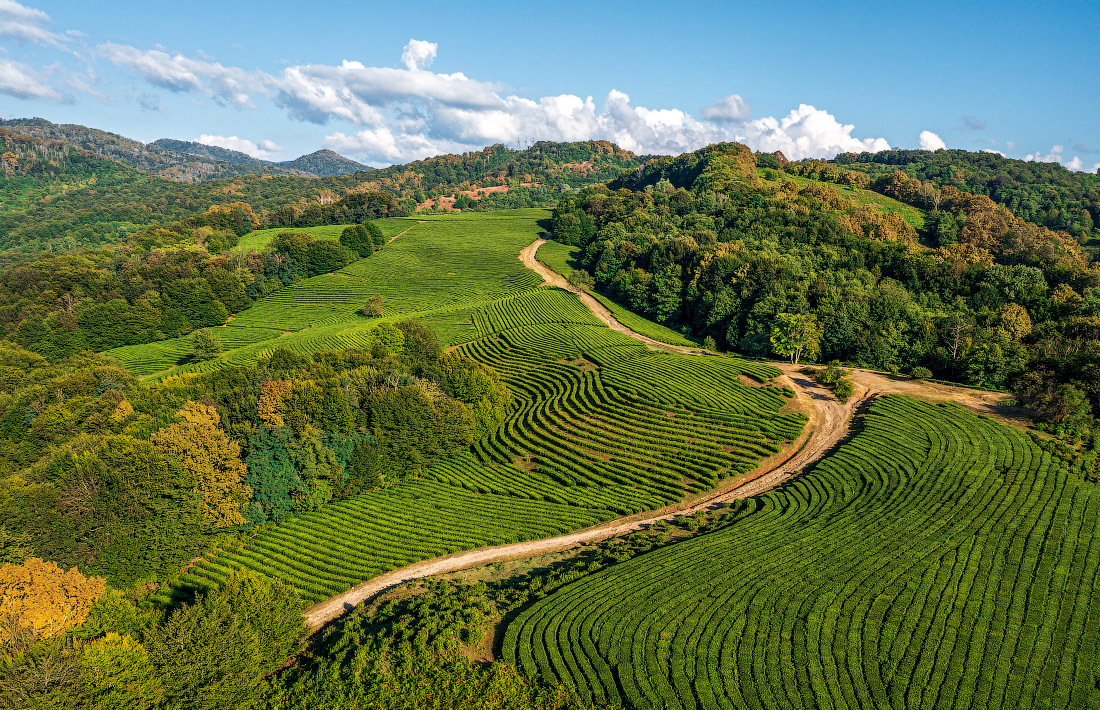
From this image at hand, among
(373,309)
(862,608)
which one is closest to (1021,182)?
(862,608)

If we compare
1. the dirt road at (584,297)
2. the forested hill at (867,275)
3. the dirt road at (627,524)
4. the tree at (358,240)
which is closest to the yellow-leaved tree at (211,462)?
the dirt road at (627,524)

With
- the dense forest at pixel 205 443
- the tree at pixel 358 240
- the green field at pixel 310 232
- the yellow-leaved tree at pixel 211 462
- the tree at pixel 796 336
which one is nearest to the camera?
the dense forest at pixel 205 443

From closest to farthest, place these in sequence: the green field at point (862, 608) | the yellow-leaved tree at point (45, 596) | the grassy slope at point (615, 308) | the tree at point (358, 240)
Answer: the green field at point (862, 608) → the yellow-leaved tree at point (45, 596) → the grassy slope at point (615, 308) → the tree at point (358, 240)

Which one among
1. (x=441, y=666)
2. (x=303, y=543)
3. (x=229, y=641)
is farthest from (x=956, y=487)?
(x=303, y=543)

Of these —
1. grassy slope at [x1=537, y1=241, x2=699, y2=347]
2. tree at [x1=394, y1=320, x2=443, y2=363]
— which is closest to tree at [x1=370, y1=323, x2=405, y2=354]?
tree at [x1=394, y1=320, x2=443, y2=363]

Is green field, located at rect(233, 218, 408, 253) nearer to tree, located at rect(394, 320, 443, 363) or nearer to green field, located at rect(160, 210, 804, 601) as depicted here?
green field, located at rect(160, 210, 804, 601)

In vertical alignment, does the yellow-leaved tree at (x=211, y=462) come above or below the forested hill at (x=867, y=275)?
below

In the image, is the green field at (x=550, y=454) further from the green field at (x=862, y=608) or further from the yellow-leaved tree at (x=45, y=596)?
the green field at (x=862, y=608)

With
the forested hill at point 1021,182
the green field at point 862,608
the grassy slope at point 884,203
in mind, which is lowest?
the green field at point 862,608

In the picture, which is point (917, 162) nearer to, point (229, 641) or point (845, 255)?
point (845, 255)
